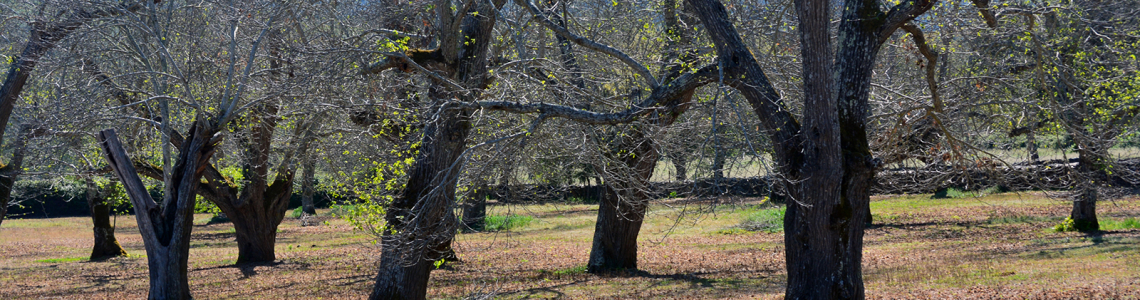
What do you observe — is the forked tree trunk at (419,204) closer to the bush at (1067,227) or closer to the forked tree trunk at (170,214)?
the forked tree trunk at (170,214)

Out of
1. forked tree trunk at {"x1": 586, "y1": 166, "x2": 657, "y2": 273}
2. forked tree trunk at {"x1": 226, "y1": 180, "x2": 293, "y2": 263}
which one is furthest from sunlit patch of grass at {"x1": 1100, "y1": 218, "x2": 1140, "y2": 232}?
forked tree trunk at {"x1": 226, "y1": 180, "x2": 293, "y2": 263}

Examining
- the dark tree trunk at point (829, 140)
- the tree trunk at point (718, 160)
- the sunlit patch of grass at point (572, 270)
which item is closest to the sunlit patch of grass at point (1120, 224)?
the sunlit patch of grass at point (572, 270)

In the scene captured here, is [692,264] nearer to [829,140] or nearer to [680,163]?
[680,163]

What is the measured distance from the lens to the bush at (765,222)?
69.6ft

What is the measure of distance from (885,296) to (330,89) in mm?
7245

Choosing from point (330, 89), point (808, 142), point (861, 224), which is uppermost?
point (330, 89)

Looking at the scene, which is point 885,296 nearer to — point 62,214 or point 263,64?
point 263,64

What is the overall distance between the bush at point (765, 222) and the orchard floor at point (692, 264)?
22.3 inches

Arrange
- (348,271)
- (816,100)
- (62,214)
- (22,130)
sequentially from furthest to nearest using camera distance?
(62,214), (348,271), (22,130), (816,100)

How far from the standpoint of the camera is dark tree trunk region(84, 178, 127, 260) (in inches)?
724

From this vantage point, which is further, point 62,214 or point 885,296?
point 62,214

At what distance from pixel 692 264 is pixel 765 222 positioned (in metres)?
8.08

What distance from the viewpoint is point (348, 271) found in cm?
1544

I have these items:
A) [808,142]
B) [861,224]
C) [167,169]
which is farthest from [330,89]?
[861,224]
